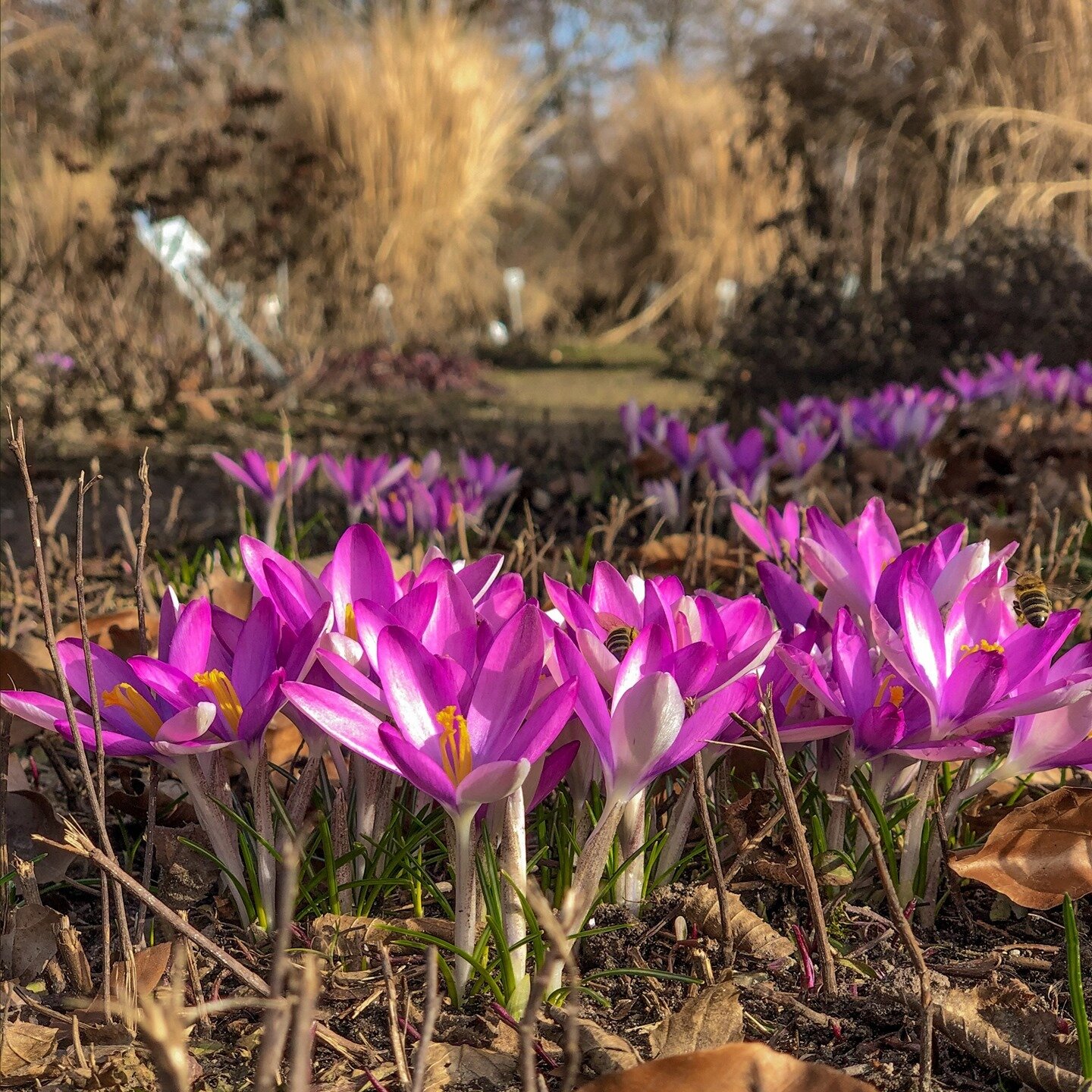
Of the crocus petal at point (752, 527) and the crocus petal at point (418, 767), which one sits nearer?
the crocus petal at point (418, 767)

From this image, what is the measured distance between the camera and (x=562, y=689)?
3.19ft

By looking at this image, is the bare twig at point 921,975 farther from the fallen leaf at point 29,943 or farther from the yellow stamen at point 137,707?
the fallen leaf at point 29,943

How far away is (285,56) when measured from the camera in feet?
34.9

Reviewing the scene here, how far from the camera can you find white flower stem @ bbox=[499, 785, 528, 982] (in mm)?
1018

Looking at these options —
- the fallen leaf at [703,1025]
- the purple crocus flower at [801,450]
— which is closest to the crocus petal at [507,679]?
the fallen leaf at [703,1025]

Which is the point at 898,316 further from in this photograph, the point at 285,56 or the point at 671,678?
the point at 285,56

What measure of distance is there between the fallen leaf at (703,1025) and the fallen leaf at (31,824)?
2.55 feet

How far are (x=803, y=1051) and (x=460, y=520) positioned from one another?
1.21 m

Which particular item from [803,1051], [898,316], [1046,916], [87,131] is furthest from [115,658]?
[87,131]

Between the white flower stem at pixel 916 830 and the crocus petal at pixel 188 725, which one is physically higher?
the crocus petal at pixel 188 725

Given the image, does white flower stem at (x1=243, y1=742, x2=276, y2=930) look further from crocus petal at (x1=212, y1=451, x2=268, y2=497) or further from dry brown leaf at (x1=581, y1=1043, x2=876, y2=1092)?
crocus petal at (x1=212, y1=451, x2=268, y2=497)

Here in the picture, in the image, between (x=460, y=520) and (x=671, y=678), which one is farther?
(x=460, y=520)

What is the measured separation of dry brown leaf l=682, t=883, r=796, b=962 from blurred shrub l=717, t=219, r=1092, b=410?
4676mm

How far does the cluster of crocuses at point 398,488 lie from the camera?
237cm
